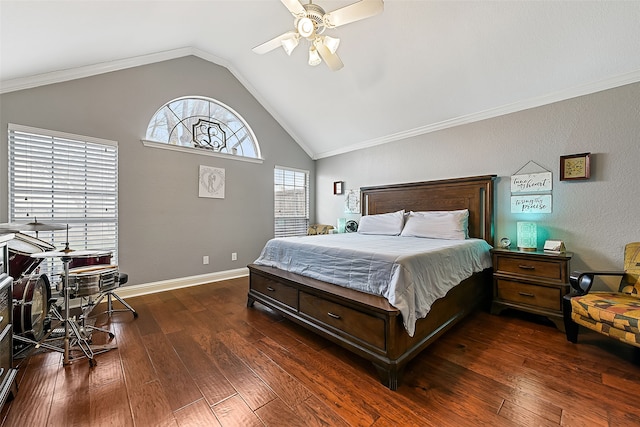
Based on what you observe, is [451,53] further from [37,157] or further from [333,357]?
[37,157]

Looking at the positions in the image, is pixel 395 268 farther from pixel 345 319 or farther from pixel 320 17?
pixel 320 17

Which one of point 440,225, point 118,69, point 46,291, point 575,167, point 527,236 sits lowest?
point 46,291

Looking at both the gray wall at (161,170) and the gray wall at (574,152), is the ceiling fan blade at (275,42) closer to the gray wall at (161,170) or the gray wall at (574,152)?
the gray wall at (161,170)

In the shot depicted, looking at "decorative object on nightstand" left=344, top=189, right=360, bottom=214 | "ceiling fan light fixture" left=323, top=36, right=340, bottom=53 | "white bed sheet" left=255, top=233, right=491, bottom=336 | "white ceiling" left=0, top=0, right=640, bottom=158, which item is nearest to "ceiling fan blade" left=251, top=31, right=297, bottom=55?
"ceiling fan light fixture" left=323, top=36, right=340, bottom=53

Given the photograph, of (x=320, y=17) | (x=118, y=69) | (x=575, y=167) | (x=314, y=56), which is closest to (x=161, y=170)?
(x=118, y=69)

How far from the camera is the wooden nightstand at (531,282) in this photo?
2395mm

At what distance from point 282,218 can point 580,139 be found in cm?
433

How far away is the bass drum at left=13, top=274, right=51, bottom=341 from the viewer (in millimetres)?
1868

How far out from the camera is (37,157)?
279 centimetres

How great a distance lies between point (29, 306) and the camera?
6.27ft

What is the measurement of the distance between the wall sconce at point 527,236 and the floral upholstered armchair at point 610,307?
2.03 feet

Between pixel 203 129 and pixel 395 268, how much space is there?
12.3 feet

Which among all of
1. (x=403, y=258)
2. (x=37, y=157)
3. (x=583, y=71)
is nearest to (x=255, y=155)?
(x=37, y=157)

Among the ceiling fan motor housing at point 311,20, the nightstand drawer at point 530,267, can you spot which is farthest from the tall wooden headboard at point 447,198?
the ceiling fan motor housing at point 311,20
